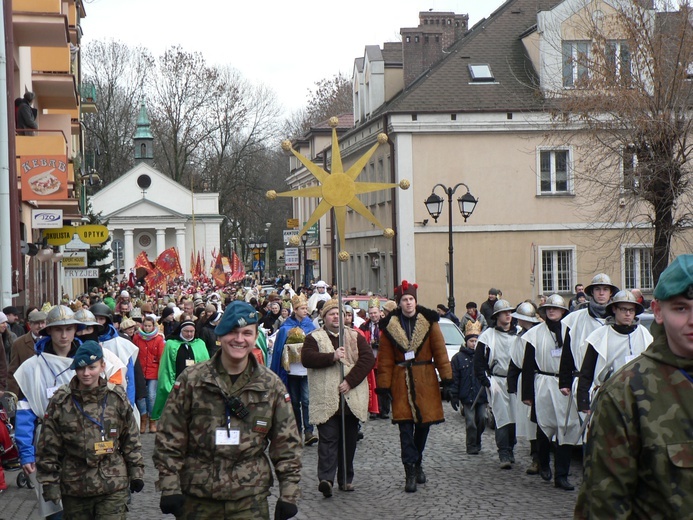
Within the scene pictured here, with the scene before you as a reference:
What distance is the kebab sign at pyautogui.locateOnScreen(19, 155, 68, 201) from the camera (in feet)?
76.2

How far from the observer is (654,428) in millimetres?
3654

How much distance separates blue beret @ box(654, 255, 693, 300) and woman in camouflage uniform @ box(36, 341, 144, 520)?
403cm

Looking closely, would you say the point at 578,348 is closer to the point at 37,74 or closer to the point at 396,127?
the point at 37,74

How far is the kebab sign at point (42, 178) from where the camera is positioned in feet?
76.2

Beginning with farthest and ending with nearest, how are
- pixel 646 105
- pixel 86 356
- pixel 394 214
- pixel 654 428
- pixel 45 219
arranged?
pixel 394 214 → pixel 45 219 → pixel 646 105 → pixel 86 356 → pixel 654 428

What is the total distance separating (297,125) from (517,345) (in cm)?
7972

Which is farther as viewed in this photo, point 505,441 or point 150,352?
point 150,352

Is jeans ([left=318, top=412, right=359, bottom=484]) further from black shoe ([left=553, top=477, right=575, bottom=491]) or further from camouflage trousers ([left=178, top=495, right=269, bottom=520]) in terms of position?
camouflage trousers ([left=178, top=495, right=269, bottom=520])

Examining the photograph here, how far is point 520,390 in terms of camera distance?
1205cm

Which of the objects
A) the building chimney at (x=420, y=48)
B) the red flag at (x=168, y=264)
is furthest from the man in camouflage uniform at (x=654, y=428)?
the building chimney at (x=420, y=48)

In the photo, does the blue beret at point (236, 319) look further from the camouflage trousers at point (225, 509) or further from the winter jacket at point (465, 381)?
the winter jacket at point (465, 381)

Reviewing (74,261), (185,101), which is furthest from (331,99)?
(74,261)

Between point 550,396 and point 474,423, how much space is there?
2564mm

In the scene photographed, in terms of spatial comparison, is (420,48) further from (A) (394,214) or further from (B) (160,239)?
(B) (160,239)
